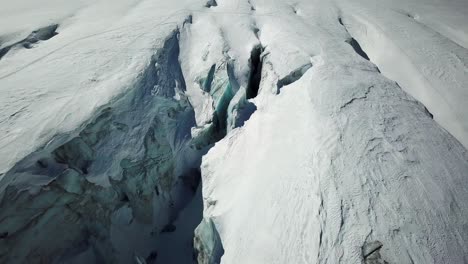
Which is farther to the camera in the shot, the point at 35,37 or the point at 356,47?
the point at 356,47

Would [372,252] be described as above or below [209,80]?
below

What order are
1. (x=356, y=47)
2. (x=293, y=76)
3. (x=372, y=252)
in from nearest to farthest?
1. (x=372, y=252)
2. (x=293, y=76)
3. (x=356, y=47)

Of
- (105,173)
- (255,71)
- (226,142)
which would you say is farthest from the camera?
(255,71)

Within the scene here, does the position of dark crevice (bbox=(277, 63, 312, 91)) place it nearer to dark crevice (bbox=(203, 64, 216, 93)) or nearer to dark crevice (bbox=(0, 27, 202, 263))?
dark crevice (bbox=(203, 64, 216, 93))

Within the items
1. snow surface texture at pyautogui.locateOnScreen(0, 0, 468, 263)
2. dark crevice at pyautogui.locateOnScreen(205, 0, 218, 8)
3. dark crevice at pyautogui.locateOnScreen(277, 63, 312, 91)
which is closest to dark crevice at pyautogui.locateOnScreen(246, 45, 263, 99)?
snow surface texture at pyautogui.locateOnScreen(0, 0, 468, 263)

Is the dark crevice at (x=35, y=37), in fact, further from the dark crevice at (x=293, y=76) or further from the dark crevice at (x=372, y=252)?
the dark crevice at (x=372, y=252)

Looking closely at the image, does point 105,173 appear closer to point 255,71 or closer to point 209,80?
point 209,80

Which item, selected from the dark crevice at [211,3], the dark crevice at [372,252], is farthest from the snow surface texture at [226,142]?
the dark crevice at [211,3]

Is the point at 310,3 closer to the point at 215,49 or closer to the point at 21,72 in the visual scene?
the point at 215,49

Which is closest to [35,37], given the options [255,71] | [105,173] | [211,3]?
[105,173]
